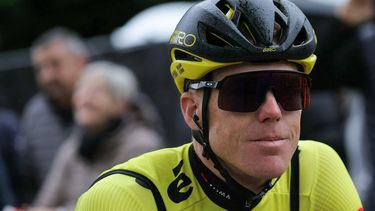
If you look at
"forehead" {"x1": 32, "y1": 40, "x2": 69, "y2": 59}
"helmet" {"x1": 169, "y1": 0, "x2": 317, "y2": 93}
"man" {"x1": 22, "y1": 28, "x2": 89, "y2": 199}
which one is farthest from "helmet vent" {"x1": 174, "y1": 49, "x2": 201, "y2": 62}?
"forehead" {"x1": 32, "y1": 40, "x2": 69, "y2": 59}

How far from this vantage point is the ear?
3762mm

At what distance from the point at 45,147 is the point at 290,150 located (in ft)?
16.7

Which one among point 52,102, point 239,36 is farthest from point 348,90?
point 239,36

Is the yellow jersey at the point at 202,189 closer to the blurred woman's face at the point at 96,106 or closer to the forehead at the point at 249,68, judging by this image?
the forehead at the point at 249,68

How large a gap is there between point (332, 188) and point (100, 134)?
10.5 ft

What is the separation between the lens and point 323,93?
7422mm

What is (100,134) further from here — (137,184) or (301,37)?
(301,37)

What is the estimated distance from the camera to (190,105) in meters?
3.82

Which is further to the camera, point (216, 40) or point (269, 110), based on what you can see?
point (216, 40)

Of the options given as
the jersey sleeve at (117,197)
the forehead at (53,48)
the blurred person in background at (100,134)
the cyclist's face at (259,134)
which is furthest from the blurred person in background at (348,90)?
the jersey sleeve at (117,197)

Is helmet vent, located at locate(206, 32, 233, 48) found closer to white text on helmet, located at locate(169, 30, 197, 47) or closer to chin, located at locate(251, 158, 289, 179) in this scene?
white text on helmet, located at locate(169, 30, 197, 47)

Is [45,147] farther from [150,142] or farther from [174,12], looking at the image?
[174,12]

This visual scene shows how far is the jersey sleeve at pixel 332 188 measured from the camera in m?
3.75

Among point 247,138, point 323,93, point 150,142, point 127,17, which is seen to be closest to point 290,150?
point 247,138
